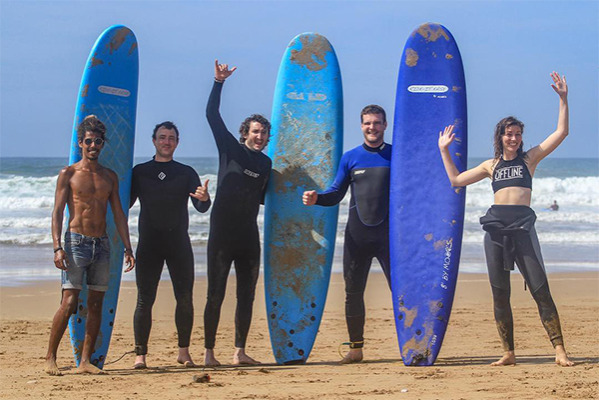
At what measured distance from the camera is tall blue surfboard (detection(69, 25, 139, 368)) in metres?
5.38

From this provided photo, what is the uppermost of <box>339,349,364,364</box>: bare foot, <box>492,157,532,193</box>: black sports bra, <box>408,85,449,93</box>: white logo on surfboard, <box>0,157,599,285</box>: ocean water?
<box>408,85,449,93</box>: white logo on surfboard

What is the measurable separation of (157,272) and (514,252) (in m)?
2.20

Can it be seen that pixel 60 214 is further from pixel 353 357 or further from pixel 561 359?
pixel 561 359

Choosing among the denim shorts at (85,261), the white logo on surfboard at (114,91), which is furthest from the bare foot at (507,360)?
the white logo on surfboard at (114,91)

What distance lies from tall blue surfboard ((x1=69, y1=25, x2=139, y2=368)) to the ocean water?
13.9ft

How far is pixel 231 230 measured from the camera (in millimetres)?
5246

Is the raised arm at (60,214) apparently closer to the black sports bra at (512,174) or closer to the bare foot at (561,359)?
the black sports bra at (512,174)

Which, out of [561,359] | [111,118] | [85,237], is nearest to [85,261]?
[85,237]

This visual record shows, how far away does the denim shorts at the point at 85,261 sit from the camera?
480 centimetres

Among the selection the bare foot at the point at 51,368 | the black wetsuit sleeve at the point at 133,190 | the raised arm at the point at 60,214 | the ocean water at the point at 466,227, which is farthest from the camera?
the ocean water at the point at 466,227

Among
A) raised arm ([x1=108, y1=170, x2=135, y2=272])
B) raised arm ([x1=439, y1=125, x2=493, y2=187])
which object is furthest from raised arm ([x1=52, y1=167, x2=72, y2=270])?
raised arm ([x1=439, y1=125, x2=493, y2=187])

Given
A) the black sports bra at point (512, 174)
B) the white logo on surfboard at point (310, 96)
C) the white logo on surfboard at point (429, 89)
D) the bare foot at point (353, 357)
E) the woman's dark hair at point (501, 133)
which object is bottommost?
the bare foot at point (353, 357)

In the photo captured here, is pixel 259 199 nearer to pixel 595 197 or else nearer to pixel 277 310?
pixel 277 310

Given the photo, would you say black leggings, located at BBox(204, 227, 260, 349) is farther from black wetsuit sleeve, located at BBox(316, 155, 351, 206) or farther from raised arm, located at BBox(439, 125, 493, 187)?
raised arm, located at BBox(439, 125, 493, 187)
